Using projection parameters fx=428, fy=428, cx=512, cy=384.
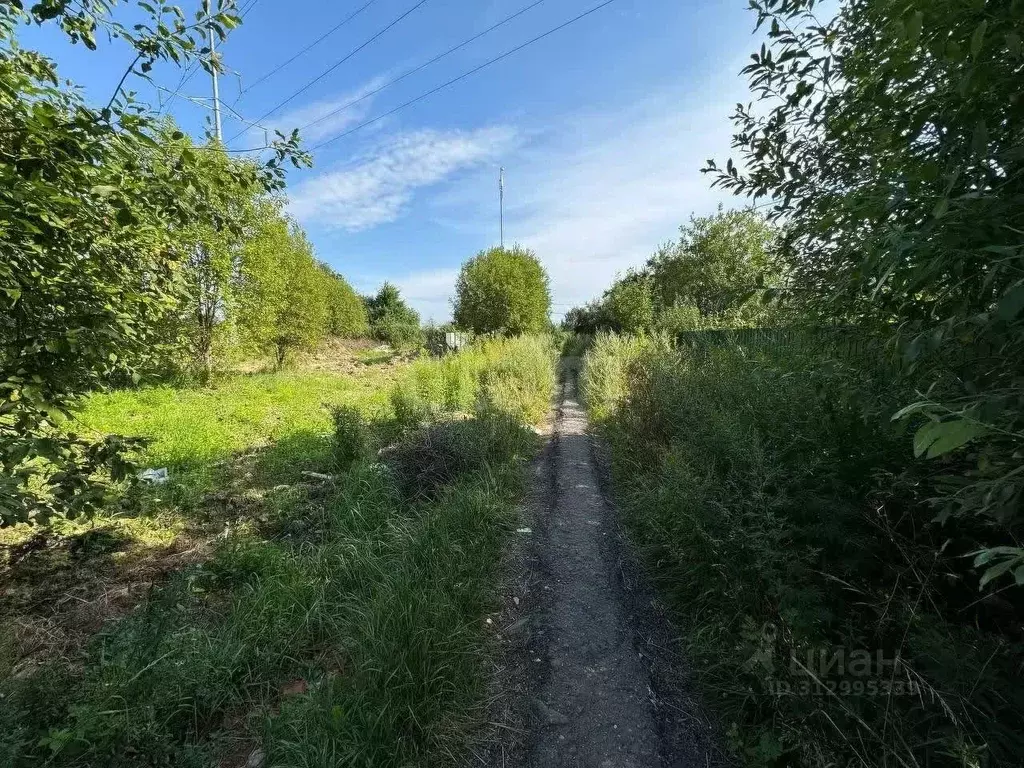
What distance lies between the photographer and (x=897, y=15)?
1076mm

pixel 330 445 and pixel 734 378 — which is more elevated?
pixel 734 378

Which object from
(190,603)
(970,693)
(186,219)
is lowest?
(190,603)

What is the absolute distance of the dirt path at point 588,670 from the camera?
74.1 inches

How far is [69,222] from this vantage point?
76.2 inches

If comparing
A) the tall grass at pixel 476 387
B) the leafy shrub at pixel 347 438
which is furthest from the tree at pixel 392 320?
the leafy shrub at pixel 347 438

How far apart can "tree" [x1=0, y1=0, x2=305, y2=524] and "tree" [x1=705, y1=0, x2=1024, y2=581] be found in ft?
7.78

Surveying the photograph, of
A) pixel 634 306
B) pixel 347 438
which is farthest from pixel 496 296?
pixel 347 438

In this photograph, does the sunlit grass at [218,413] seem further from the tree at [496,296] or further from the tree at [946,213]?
the tree at [496,296]

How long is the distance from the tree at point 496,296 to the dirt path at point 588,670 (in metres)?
16.9

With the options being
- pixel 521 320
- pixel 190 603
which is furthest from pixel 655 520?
pixel 521 320

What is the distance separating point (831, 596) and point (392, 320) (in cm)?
3274

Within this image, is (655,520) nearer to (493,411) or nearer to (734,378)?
(734,378)

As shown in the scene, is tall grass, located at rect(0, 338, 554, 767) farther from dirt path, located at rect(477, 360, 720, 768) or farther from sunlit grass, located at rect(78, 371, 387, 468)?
sunlit grass, located at rect(78, 371, 387, 468)

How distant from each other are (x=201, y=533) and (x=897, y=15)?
5.23 metres
